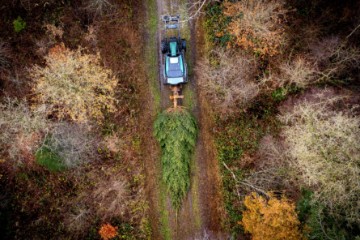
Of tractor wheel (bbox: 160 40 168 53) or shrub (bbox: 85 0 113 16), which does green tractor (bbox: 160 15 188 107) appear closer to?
tractor wheel (bbox: 160 40 168 53)

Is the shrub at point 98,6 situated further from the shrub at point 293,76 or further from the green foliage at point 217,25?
the shrub at point 293,76

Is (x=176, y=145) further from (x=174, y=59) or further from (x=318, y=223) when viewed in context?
(x=318, y=223)

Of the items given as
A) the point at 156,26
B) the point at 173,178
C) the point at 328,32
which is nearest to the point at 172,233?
the point at 173,178

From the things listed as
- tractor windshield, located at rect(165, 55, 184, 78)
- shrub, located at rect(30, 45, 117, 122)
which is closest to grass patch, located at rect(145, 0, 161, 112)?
tractor windshield, located at rect(165, 55, 184, 78)

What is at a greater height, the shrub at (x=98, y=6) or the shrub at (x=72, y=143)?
the shrub at (x=98, y=6)

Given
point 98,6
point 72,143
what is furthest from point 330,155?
point 98,6

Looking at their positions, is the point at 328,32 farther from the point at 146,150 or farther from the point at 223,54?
the point at 146,150

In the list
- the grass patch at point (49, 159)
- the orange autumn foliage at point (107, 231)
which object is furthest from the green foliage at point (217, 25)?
the orange autumn foliage at point (107, 231)
